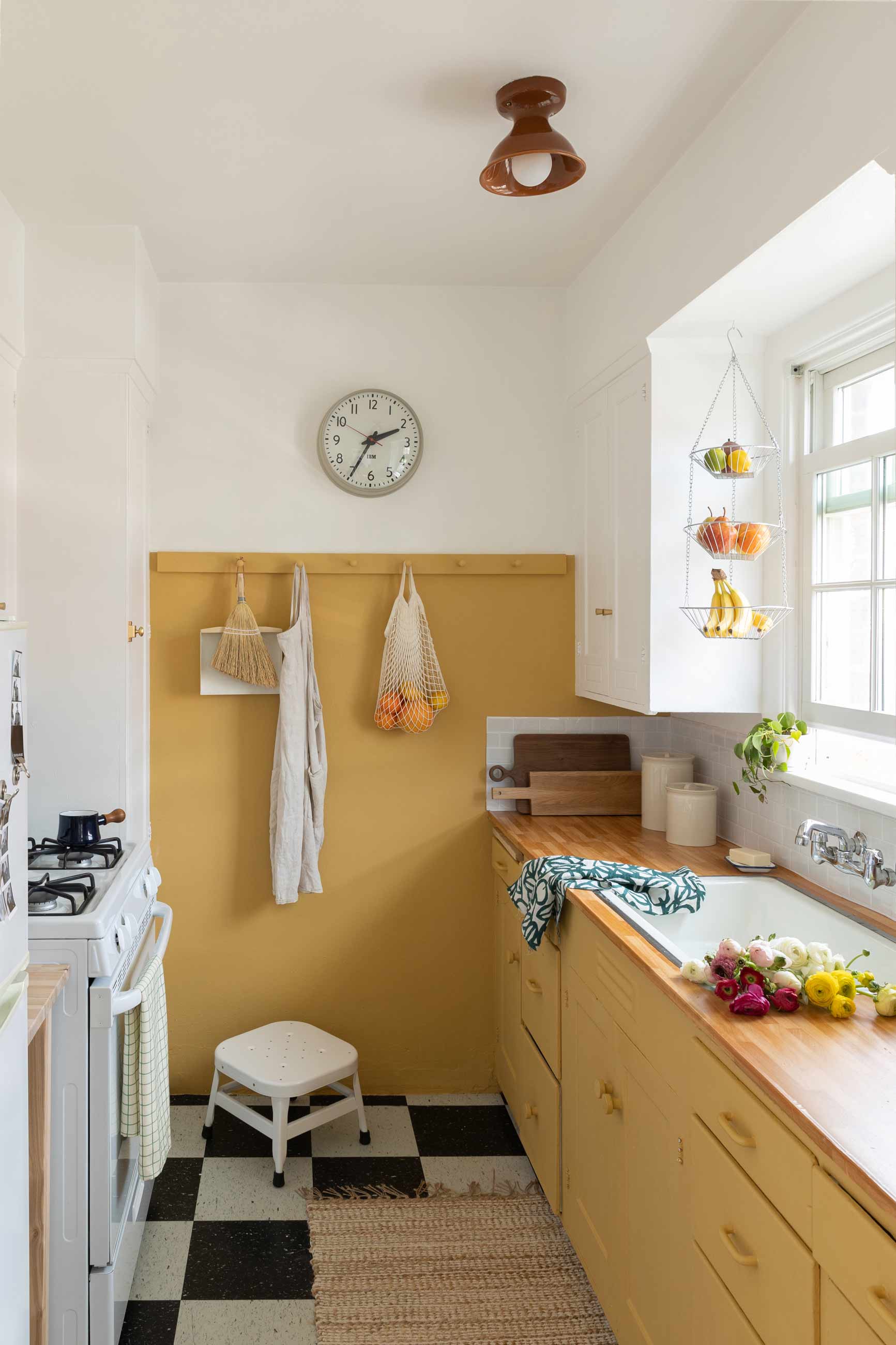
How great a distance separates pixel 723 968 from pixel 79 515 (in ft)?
6.81

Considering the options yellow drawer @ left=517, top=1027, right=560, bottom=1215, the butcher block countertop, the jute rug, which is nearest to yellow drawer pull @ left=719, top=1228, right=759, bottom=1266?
the butcher block countertop

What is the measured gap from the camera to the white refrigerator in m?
1.35

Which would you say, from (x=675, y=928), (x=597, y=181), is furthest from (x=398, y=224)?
(x=675, y=928)

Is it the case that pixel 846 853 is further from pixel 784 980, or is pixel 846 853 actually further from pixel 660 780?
pixel 660 780

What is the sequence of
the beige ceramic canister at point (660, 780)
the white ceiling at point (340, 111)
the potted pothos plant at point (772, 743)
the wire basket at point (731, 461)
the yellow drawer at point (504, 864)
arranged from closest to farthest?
1. the white ceiling at point (340, 111)
2. the wire basket at point (731, 461)
3. the potted pothos plant at point (772, 743)
4. the yellow drawer at point (504, 864)
5. the beige ceramic canister at point (660, 780)

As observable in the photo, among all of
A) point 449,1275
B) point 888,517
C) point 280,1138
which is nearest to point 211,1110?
point 280,1138

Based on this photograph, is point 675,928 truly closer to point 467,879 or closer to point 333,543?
point 467,879

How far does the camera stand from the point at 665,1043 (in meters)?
1.75

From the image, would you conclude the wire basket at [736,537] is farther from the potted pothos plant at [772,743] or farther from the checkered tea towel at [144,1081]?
the checkered tea towel at [144,1081]

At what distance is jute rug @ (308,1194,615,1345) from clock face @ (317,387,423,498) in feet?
6.99

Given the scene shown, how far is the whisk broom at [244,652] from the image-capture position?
3.12 metres

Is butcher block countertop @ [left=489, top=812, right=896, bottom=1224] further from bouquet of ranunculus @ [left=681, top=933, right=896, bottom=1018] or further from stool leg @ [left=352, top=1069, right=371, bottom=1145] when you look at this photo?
stool leg @ [left=352, top=1069, right=371, bottom=1145]

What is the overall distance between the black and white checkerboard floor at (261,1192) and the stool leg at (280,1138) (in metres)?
0.04

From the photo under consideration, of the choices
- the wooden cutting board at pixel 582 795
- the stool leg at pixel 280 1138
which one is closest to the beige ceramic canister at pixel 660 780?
the wooden cutting board at pixel 582 795
